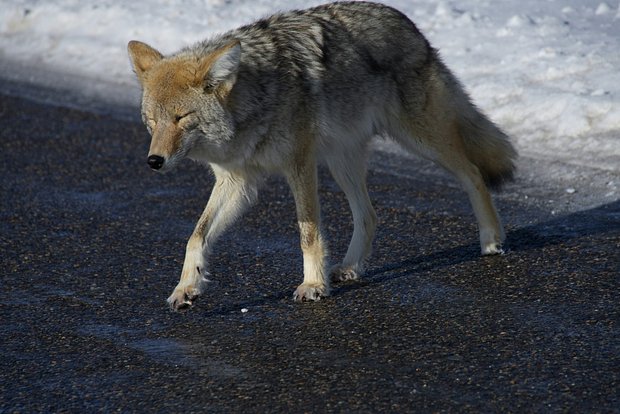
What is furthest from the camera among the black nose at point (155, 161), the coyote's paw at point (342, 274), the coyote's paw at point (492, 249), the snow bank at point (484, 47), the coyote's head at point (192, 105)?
the snow bank at point (484, 47)

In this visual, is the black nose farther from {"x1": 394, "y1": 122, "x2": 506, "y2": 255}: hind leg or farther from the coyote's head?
{"x1": 394, "y1": 122, "x2": 506, "y2": 255}: hind leg

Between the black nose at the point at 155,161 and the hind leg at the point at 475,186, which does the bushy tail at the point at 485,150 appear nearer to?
the hind leg at the point at 475,186

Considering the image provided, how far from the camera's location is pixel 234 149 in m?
5.77

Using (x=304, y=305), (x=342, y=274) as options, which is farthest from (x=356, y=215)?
(x=304, y=305)

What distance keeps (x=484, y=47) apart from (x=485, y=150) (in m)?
3.92

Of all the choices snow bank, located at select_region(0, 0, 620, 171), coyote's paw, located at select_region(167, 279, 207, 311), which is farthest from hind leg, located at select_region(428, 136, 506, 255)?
coyote's paw, located at select_region(167, 279, 207, 311)

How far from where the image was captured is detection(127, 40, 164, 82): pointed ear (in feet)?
19.3

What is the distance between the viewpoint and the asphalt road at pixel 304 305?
4520 millimetres

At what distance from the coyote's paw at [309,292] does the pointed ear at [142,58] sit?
1.47 m

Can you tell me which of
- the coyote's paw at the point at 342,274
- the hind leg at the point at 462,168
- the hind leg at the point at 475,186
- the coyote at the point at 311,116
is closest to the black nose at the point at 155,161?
the coyote at the point at 311,116

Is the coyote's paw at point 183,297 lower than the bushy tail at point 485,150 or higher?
lower

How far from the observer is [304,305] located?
5.71 metres

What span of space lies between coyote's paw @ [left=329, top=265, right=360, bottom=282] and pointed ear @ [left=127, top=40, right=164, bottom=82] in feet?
5.25

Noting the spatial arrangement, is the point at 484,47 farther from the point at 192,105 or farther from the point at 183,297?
the point at 183,297
